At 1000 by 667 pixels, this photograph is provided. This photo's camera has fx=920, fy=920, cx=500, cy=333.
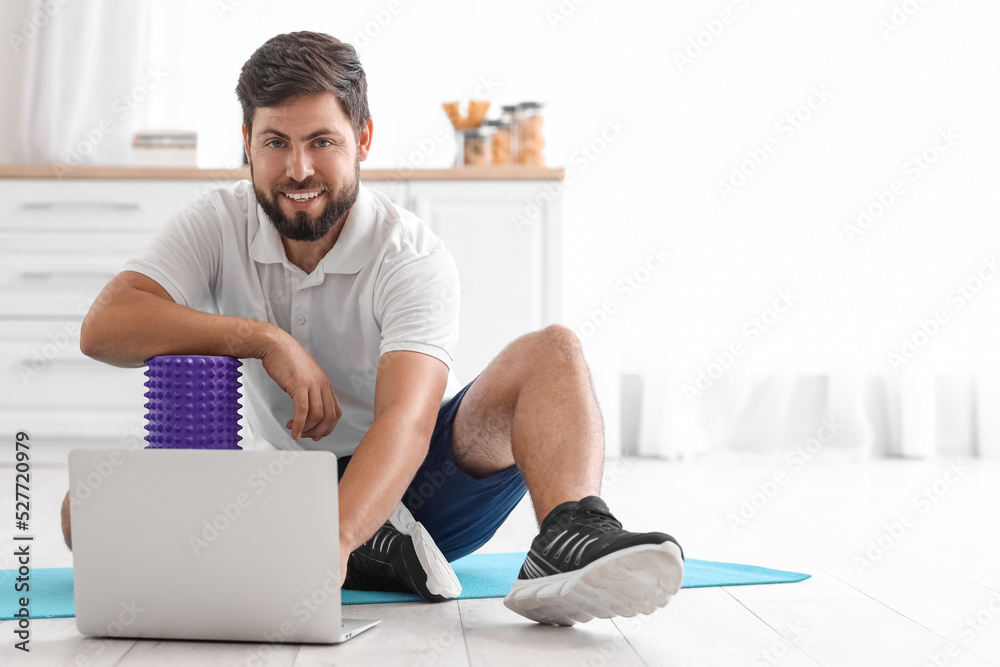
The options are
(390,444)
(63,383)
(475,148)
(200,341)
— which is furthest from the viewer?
(475,148)

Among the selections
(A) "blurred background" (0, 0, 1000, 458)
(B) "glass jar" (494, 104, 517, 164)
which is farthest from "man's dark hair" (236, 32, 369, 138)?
(A) "blurred background" (0, 0, 1000, 458)

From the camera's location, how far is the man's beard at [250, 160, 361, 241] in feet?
4.32

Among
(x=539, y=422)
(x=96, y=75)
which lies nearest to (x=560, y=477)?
(x=539, y=422)

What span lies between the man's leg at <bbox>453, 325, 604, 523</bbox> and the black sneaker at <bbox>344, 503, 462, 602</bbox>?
123mm

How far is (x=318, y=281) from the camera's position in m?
1.34

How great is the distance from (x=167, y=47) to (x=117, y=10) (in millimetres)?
212

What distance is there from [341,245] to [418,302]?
0.17m

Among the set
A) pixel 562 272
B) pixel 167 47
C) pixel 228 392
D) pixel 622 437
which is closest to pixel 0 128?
pixel 167 47

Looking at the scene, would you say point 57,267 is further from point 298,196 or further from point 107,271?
point 298,196

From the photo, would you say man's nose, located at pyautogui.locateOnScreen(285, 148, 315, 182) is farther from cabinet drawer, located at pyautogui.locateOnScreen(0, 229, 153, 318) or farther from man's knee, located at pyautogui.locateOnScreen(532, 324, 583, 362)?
cabinet drawer, located at pyautogui.locateOnScreen(0, 229, 153, 318)

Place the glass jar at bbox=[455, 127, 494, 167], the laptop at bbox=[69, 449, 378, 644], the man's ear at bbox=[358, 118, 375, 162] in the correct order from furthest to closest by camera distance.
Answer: the glass jar at bbox=[455, 127, 494, 167] < the man's ear at bbox=[358, 118, 375, 162] < the laptop at bbox=[69, 449, 378, 644]

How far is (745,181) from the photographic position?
3217mm

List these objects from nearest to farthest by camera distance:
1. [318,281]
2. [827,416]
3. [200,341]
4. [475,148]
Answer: [200,341]
[318,281]
[475,148]
[827,416]

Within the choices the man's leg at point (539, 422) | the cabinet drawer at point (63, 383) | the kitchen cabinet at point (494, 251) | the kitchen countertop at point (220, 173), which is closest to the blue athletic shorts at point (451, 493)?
the man's leg at point (539, 422)
